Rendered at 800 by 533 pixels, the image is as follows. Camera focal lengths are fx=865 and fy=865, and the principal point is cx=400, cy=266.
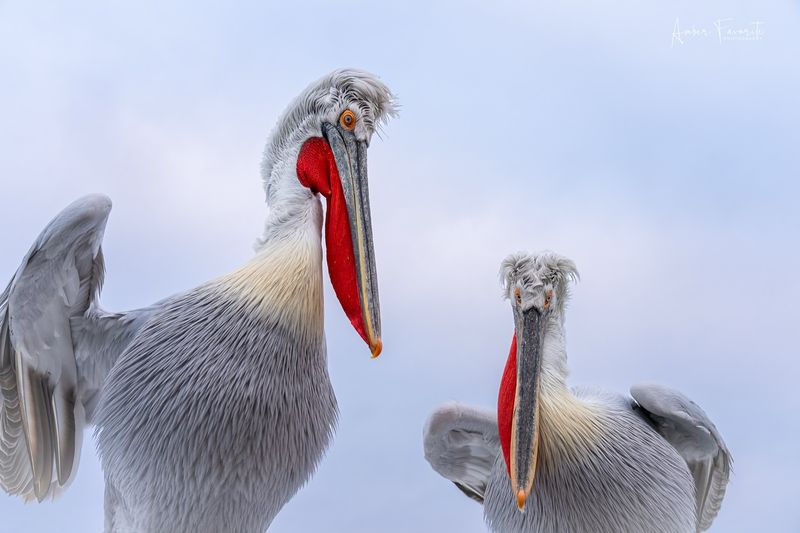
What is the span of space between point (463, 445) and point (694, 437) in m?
0.96

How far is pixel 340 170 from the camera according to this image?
2727 millimetres

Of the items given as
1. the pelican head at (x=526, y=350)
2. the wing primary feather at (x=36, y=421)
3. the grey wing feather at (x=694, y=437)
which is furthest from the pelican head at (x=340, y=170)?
the grey wing feather at (x=694, y=437)

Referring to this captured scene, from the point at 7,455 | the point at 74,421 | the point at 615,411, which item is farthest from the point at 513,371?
the point at 7,455

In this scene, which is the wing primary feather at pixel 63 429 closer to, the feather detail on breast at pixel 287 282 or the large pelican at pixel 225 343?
the large pelican at pixel 225 343

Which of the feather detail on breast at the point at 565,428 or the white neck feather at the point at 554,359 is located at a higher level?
the white neck feather at the point at 554,359

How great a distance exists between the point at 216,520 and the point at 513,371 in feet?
3.63

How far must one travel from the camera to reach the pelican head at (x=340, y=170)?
8.86 ft

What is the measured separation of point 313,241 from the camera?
2.68 metres

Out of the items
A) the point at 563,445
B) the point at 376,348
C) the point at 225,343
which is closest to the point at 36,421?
the point at 225,343

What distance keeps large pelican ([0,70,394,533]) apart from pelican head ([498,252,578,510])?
22.2 inches

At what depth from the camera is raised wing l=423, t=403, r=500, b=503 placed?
11.7ft

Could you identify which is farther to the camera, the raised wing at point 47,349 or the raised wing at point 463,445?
the raised wing at point 463,445

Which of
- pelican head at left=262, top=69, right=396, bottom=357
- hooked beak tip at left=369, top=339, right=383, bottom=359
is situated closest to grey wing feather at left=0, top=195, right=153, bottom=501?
pelican head at left=262, top=69, right=396, bottom=357

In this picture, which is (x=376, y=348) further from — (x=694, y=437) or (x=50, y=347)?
(x=694, y=437)
